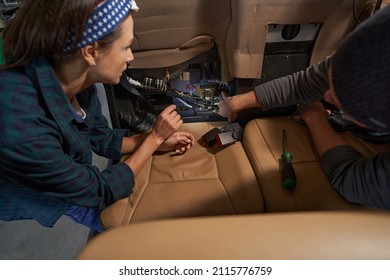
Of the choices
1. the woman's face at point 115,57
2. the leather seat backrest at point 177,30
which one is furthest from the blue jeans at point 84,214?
the leather seat backrest at point 177,30

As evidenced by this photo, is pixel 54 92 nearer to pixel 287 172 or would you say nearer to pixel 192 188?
pixel 192 188

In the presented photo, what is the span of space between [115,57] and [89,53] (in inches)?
2.8

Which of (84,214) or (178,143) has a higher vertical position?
(178,143)

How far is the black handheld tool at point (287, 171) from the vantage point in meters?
0.73

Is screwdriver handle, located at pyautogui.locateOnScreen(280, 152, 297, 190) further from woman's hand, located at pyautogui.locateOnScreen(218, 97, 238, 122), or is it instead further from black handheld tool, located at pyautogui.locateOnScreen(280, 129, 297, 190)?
woman's hand, located at pyautogui.locateOnScreen(218, 97, 238, 122)

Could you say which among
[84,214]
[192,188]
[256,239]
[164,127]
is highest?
[256,239]

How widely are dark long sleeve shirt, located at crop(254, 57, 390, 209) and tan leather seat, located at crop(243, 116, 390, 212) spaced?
1.6 inches

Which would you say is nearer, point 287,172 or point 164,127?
point 287,172

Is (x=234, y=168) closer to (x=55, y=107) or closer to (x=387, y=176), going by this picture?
(x=387, y=176)

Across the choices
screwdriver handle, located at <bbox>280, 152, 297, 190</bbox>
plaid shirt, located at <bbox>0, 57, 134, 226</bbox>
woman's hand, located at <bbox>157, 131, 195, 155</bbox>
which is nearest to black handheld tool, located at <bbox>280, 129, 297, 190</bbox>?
screwdriver handle, located at <bbox>280, 152, 297, 190</bbox>

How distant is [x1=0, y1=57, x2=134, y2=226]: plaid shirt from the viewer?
518 mm

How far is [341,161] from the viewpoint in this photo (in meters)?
0.68

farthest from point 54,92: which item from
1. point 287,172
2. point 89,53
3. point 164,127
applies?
point 287,172

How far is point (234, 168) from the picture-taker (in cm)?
86
